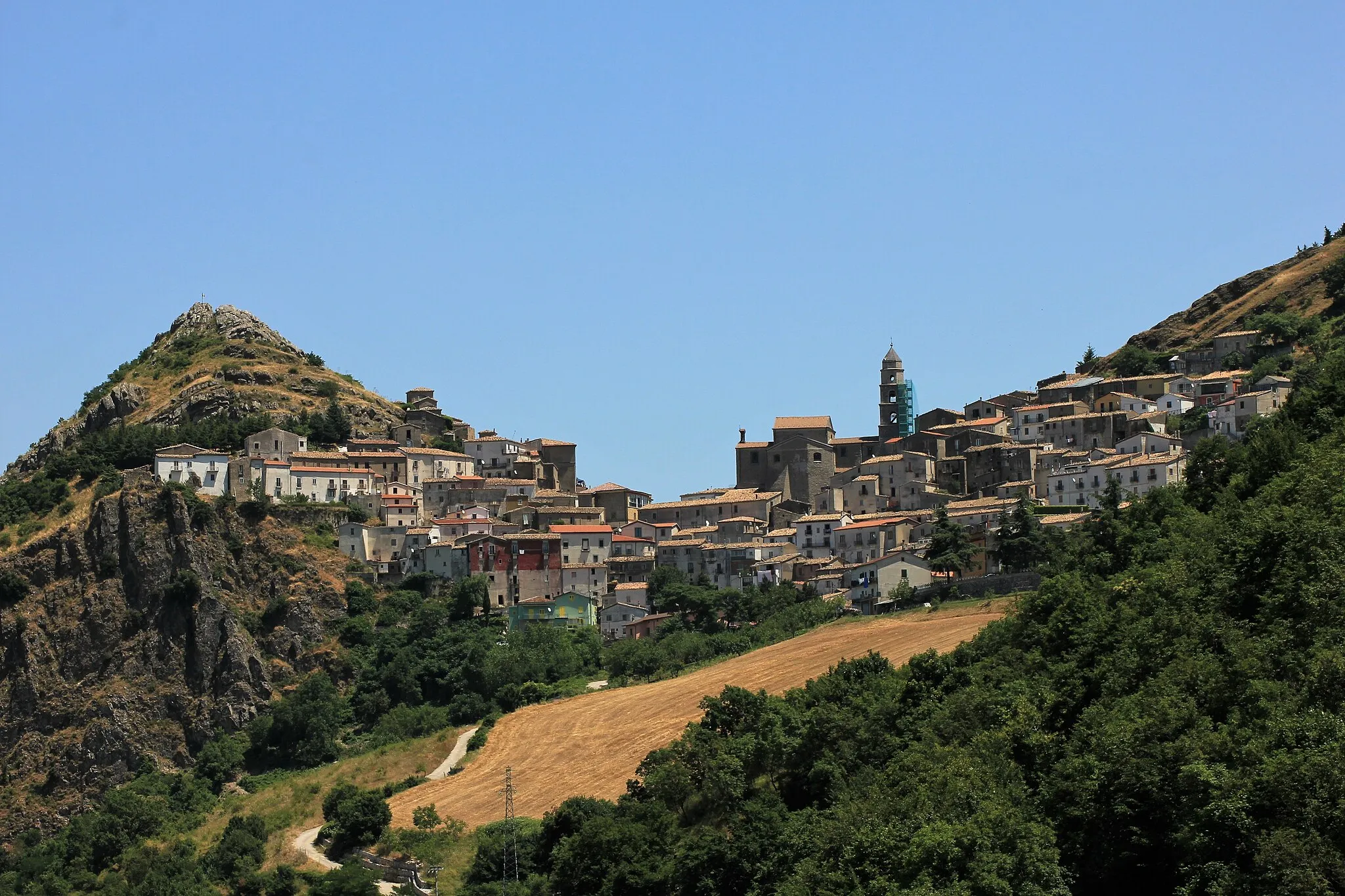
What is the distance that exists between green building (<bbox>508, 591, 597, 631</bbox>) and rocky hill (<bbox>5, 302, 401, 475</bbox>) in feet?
70.5

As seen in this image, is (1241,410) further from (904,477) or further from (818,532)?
(818,532)

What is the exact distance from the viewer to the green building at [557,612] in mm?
94312

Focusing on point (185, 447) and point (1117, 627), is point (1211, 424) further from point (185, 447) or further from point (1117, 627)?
point (185, 447)

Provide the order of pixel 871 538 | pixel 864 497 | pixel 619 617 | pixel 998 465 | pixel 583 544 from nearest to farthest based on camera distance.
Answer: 1. pixel 871 538
2. pixel 619 617
3. pixel 998 465
4. pixel 583 544
5. pixel 864 497

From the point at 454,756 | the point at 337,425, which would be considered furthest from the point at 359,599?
the point at 337,425

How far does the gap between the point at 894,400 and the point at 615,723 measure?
41.2 metres

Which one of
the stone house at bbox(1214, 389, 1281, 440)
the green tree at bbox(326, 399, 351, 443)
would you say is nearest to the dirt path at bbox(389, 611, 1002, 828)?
the stone house at bbox(1214, 389, 1281, 440)

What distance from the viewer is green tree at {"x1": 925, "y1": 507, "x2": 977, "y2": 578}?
8344 cm

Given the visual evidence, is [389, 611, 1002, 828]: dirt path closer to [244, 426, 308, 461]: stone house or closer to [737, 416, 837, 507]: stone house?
[737, 416, 837, 507]: stone house

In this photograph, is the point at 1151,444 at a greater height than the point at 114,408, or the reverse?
the point at 114,408

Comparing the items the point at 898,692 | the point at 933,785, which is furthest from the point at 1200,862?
the point at 898,692

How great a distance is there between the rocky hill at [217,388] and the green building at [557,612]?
21.5m

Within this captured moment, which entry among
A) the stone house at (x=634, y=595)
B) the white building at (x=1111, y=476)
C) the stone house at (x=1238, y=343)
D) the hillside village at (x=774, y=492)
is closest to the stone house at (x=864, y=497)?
the hillside village at (x=774, y=492)

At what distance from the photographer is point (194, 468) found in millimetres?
100500
